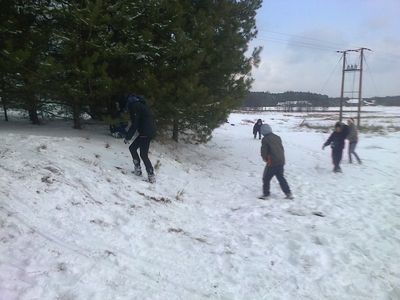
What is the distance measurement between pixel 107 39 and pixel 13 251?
6.45 m

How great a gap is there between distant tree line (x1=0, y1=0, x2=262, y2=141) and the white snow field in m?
1.48

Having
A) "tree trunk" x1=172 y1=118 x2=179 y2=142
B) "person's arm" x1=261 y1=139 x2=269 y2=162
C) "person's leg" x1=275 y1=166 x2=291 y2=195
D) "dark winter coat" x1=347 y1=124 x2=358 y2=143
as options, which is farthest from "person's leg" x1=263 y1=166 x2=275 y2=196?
"dark winter coat" x1=347 y1=124 x2=358 y2=143

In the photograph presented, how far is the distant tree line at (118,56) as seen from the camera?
30.8 feet

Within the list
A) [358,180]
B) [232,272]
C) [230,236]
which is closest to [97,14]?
[230,236]

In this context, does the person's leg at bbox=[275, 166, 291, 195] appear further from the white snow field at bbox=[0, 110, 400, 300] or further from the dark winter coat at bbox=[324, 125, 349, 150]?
the dark winter coat at bbox=[324, 125, 349, 150]

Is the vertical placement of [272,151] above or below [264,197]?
above

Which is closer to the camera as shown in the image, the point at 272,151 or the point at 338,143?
the point at 272,151

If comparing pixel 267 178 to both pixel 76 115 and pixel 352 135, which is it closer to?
pixel 76 115

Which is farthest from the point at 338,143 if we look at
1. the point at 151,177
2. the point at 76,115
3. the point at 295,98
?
the point at 295,98

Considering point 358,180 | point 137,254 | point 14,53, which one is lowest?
point 358,180

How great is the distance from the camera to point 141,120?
8.48m

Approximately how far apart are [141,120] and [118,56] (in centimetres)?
243

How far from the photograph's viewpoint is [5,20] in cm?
940

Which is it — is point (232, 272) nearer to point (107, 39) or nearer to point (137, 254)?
point (137, 254)
